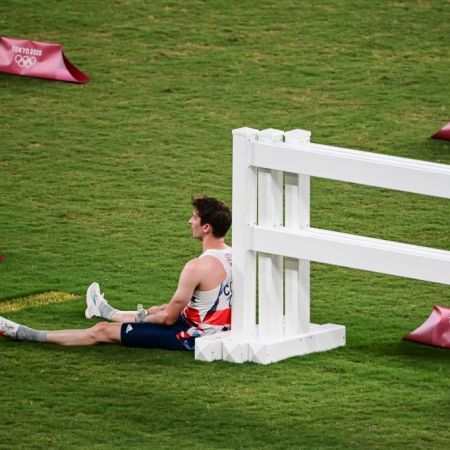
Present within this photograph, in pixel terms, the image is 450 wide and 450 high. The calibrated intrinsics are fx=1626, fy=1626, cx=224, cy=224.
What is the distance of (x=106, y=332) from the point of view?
10.3m

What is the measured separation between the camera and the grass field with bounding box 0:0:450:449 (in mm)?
9109

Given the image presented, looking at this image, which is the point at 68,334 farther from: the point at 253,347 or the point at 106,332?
the point at 253,347

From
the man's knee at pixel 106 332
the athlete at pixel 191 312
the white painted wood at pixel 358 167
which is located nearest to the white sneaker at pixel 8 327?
the athlete at pixel 191 312

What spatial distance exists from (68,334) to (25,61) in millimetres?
7695

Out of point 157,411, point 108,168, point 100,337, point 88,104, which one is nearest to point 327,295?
point 100,337

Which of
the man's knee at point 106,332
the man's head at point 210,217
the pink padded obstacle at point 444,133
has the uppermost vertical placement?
the pink padded obstacle at point 444,133

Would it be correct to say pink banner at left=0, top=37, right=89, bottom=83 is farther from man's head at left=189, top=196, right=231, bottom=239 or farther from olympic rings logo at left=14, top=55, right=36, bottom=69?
man's head at left=189, top=196, right=231, bottom=239

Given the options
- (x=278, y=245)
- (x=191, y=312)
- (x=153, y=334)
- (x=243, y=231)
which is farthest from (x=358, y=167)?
(x=153, y=334)

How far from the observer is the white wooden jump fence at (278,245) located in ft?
32.3

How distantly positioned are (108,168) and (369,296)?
410 cm

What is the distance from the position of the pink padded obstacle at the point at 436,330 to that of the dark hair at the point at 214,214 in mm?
1414

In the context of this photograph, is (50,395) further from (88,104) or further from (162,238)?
(88,104)

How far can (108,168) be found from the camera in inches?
590

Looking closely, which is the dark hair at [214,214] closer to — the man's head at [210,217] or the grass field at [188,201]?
the man's head at [210,217]
